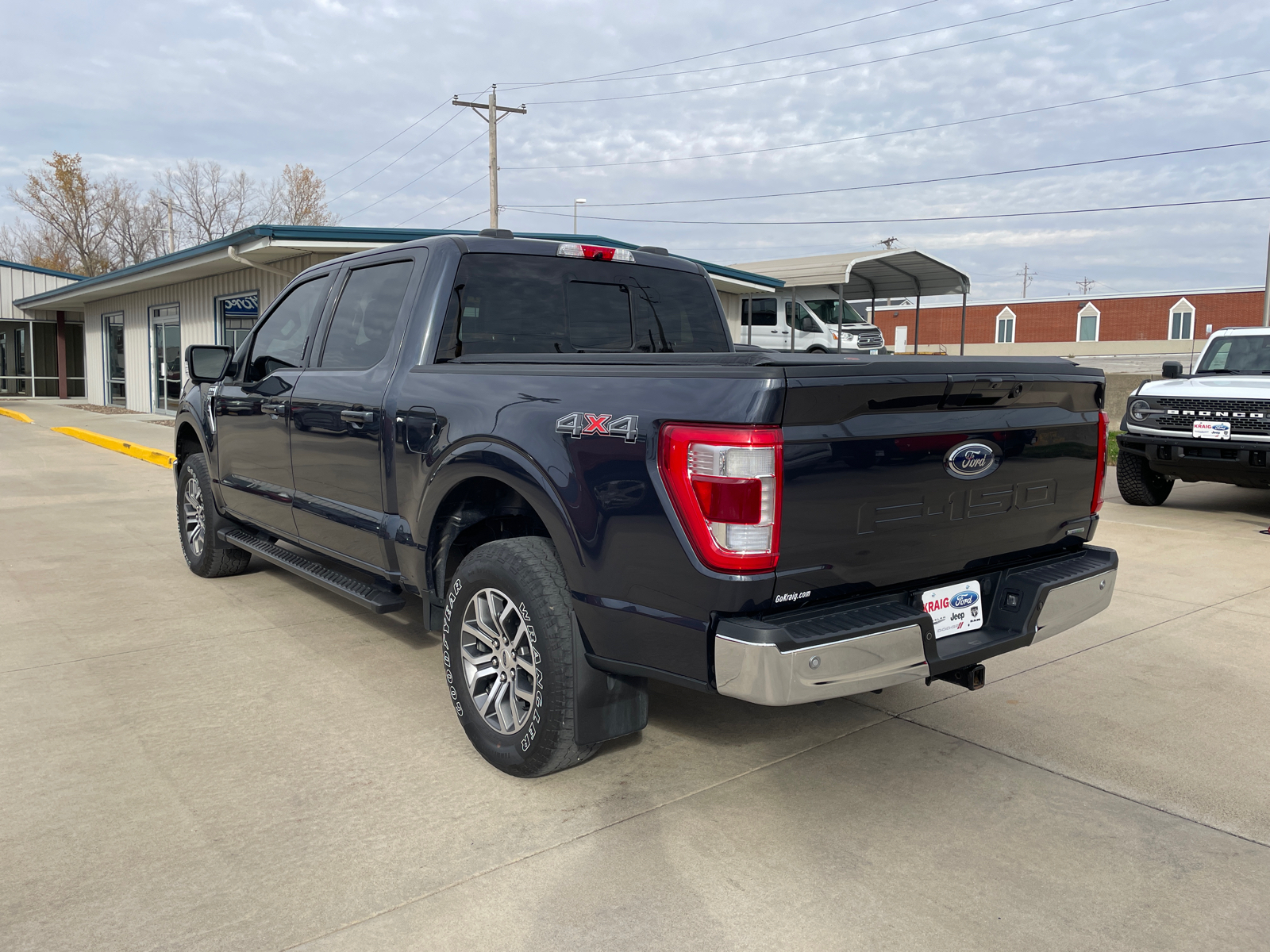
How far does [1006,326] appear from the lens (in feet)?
213

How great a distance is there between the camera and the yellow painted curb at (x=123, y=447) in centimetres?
1390

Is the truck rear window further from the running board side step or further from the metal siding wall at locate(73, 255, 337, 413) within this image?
the metal siding wall at locate(73, 255, 337, 413)

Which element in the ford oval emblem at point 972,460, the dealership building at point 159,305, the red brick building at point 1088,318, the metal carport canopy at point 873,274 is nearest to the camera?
the ford oval emblem at point 972,460

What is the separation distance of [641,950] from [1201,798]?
2146mm

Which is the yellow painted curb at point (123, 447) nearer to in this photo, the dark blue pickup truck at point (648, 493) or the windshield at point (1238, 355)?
the dark blue pickup truck at point (648, 493)

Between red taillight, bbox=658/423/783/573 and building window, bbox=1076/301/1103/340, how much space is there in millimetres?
66044

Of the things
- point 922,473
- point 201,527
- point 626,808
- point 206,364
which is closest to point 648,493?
point 922,473

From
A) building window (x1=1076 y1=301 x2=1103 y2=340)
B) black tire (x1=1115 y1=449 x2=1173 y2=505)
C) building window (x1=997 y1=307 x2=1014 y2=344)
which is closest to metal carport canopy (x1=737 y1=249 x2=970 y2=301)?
black tire (x1=1115 y1=449 x2=1173 y2=505)

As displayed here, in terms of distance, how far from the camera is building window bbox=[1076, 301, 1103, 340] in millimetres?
61062

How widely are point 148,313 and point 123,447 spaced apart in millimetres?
11042

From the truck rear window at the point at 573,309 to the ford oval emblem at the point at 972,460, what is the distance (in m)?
1.67

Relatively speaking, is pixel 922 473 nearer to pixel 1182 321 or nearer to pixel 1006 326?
pixel 1182 321

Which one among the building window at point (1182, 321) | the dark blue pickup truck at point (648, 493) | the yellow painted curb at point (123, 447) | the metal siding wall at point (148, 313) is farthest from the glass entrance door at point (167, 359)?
the building window at point (1182, 321)

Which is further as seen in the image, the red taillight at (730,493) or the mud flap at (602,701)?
the mud flap at (602,701)
